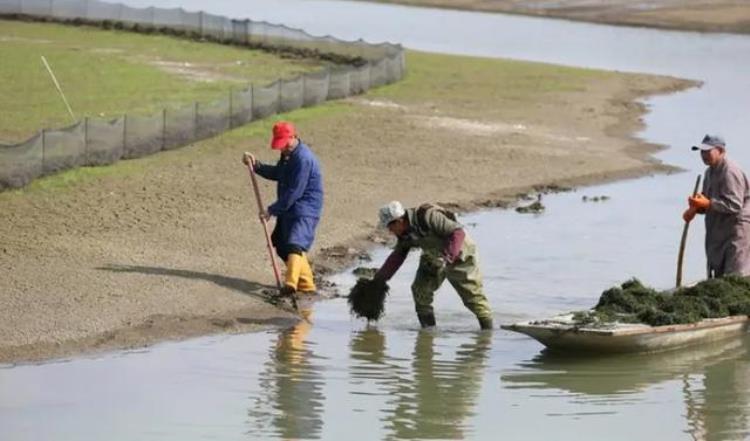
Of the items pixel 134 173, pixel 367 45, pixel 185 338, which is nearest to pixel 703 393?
pixel 185 338

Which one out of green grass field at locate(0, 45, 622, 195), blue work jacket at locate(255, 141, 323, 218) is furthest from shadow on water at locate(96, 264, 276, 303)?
green grass field at locate(0, 45, 622, 195)

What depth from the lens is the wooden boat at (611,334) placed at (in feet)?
52.4

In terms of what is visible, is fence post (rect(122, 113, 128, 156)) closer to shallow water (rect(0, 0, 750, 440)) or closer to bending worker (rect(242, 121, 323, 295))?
shallow water (rect(0, 0, 750, 440))

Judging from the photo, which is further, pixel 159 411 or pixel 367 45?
pixel 367 45

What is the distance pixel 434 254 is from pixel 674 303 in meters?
2.25

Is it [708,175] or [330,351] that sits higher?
[708,175]

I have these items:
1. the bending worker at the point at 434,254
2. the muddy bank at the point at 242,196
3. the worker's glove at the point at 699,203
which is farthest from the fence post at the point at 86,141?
the worker's glove at the point at 699,203

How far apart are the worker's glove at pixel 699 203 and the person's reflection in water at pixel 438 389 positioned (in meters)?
2.25

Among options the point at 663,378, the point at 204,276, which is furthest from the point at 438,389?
the point at 204,276

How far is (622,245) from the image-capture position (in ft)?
73.9

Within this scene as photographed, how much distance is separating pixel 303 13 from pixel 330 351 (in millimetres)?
47455

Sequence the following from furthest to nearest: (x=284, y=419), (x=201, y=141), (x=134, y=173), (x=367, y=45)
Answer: (x=367, y=45) < (x=201, y=141) < (x=134, y=173) < (x=284, y=419)

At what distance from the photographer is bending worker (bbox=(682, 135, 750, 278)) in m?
17.0

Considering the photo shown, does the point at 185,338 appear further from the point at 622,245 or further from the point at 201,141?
the point at 201,141
